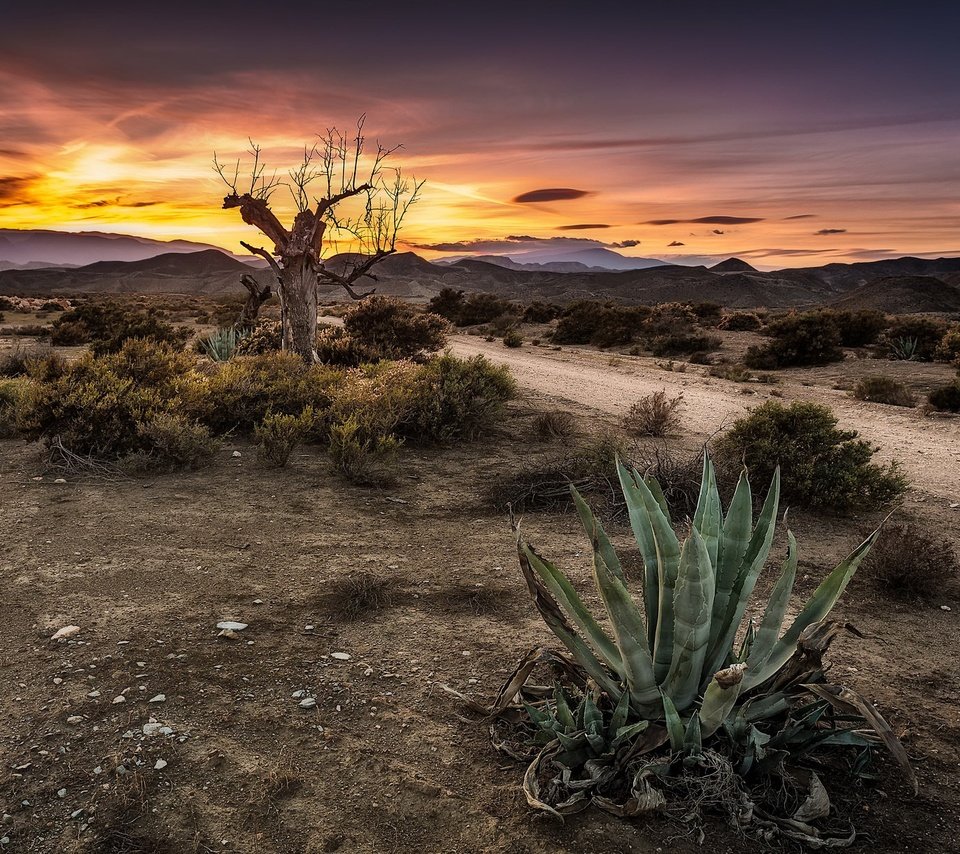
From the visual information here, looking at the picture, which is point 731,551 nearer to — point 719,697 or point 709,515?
point 709,515

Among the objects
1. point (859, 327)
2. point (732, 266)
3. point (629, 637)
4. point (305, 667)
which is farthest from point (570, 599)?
point (732, 266)

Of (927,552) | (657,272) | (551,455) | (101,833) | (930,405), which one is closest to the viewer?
(101,833)

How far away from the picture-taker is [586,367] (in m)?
19.2

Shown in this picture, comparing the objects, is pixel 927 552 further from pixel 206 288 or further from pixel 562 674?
pixel 206 288

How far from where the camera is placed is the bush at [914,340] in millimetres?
20281

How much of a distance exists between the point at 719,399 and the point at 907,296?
6580cm

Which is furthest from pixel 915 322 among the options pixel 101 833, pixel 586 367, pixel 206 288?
pixel 206 288

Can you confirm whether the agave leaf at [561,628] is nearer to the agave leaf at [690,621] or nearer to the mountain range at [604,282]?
the agave leaf at [690,621]

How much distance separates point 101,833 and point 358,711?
47.0 inches

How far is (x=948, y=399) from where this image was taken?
12.6 meters

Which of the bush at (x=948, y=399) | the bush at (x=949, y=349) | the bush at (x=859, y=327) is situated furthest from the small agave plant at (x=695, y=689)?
the bush at (x=859, y=327)

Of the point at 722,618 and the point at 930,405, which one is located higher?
the point at 722,618

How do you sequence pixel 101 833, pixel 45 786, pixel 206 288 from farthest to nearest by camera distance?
pixel 206 288 → pixel 45 786 → pixel 101 833

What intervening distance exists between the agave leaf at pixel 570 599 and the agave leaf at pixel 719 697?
16.3 inches
